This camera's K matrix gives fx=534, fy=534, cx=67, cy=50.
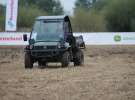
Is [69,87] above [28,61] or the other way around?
above

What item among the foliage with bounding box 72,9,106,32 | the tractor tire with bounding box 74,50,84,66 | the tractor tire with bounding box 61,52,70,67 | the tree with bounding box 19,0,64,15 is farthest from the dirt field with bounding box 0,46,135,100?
the tree with bounding box 19,0,64,15

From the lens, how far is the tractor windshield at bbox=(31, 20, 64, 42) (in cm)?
2391

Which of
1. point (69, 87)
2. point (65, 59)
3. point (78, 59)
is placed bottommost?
point (78, 59)

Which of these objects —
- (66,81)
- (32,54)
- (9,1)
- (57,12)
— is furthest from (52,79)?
(57,12)

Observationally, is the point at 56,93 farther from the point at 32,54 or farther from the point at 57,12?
the point at 57,12

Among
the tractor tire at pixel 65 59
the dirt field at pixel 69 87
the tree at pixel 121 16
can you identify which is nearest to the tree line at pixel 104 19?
the tree at pixel 121 16

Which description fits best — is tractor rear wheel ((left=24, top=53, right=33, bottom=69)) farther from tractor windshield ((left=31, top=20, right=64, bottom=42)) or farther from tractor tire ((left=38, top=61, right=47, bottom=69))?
tractor tire ((left=38, top=61, right=47, bottom=69))

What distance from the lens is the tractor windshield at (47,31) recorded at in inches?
941

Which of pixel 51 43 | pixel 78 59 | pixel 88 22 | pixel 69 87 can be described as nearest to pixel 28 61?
pixel 51 43

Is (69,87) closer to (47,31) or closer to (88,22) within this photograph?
(47,31)

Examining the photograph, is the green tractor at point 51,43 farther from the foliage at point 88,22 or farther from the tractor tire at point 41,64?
the foliage at point 88,22

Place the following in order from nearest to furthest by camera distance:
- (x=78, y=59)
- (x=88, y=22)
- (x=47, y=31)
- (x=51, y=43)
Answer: (x=51, y=43), (x=47, y=31), (x=78, y=59), (x=88, y=22)

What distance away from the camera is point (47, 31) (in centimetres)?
2420

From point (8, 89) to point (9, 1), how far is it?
3475 cm
